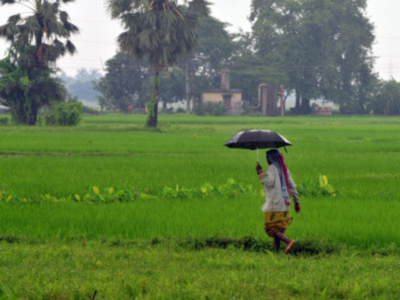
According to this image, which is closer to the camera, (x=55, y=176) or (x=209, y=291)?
(x=209, y=291)

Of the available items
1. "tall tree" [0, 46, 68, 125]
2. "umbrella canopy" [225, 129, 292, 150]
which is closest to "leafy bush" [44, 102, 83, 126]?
"tall tree" [0, 46, 68, 125]

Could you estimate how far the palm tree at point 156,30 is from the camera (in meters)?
37.1

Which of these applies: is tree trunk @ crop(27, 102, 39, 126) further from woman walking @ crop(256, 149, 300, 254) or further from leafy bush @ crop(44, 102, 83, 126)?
woman walking @ crop(256, 149, 300, 254)

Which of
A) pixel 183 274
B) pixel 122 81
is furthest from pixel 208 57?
pixel 183 274

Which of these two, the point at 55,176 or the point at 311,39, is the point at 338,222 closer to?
the point at 55,176

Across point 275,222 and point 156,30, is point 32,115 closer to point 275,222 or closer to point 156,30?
point 156,30

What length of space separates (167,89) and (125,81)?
18.2ft

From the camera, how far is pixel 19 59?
3903 centimetres

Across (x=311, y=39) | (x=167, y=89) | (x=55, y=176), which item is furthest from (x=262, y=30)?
(x=55, y=176)

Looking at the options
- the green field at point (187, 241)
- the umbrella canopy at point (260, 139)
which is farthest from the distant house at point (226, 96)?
the umbrella canopy at point (260, 139)

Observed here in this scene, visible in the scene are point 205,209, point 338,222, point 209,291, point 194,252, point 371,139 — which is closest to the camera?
point 209,291

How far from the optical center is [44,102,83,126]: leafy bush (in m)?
38.3

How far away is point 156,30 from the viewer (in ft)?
124

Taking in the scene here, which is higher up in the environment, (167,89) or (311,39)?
(311,39)
